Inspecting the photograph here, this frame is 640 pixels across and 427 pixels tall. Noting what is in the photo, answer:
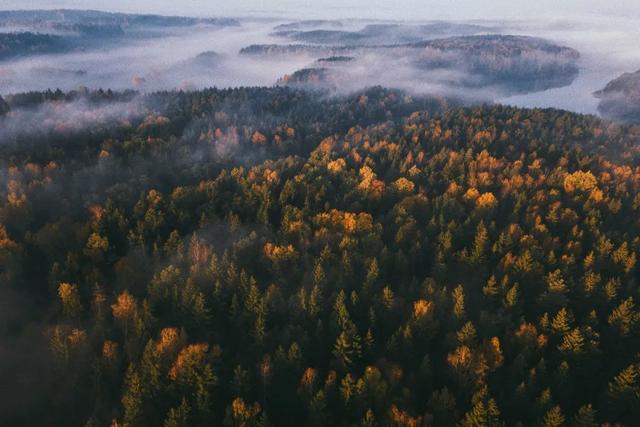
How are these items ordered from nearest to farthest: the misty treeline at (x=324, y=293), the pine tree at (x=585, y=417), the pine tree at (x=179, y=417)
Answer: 1. the pine tree at (x=179, y=417)
2. the pine tree at (x=585, y=417)
3. the misty treeline at (x=324, y=293)

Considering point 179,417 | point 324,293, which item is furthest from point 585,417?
point 179,417

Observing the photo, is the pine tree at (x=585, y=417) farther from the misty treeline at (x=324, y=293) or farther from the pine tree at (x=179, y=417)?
the pine tree at (x=179, y=417)

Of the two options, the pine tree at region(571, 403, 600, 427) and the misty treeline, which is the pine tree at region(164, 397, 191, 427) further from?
the pine tree at region(571, 403, 600, 427)

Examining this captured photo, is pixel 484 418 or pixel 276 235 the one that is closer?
pixel 484 418

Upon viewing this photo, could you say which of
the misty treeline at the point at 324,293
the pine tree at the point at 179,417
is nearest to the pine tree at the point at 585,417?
the misty treeline at the point at 324,293

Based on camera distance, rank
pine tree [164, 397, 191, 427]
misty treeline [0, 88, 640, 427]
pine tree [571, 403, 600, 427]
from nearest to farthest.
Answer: pine tree [164, 397, 191, 427]
pine tree [571, 403, 600, 427]
misty treeline [0, 88, 640, 427]

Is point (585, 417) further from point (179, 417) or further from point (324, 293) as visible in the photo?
point (179, 417)

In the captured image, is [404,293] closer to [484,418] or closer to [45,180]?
[484,418]

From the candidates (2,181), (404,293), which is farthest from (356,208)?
(2,181)

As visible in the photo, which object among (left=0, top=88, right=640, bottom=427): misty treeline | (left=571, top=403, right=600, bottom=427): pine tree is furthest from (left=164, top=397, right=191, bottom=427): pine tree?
(left=571, top=403, right=600, bottom=427): pine tree
